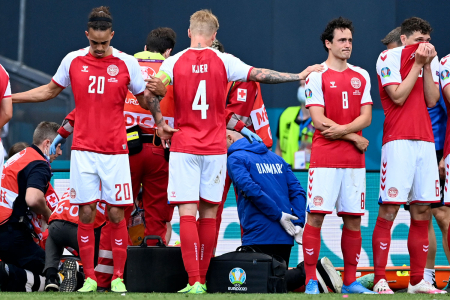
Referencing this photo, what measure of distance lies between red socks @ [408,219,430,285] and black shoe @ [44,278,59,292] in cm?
288

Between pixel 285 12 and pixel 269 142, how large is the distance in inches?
114

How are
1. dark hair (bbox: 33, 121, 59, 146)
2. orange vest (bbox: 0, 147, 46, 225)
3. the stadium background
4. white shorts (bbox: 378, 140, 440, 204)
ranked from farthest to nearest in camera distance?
1. the stadium background
2. dark hair (bbox: 33, 121, 59, 146)
3. orange vest (bbox: 0, 147, 46, 225)
4. white shorts (bbox: 378, 140, 440, 204)

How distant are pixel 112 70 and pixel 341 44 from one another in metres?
1.79

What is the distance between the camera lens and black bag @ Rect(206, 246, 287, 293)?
5363 mm

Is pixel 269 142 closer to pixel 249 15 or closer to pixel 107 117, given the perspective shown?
pixel 107 117

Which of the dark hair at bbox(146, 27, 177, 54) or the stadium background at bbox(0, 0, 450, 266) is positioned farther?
the stadium background at bbox(0, 0, 450, 266)

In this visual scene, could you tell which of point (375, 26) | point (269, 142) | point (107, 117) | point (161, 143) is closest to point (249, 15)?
point (375, 26)

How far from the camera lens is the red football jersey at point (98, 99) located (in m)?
5.40

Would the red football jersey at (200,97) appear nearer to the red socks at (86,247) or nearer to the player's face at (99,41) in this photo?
the player's face at (99,41)

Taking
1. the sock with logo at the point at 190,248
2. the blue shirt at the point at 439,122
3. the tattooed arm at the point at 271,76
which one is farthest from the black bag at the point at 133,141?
the blue shirt at the point at 439,122

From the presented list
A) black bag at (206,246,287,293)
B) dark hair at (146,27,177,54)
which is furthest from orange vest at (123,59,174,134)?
black bag at (206,246,287,293)

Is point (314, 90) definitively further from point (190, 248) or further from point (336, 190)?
point (190, 248)

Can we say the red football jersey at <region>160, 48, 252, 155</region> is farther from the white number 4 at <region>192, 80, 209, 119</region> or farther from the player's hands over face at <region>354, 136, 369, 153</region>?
the player's hands over face at <region>354, 136, 369, 153</region>

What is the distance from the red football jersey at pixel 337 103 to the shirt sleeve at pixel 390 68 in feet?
0.64
